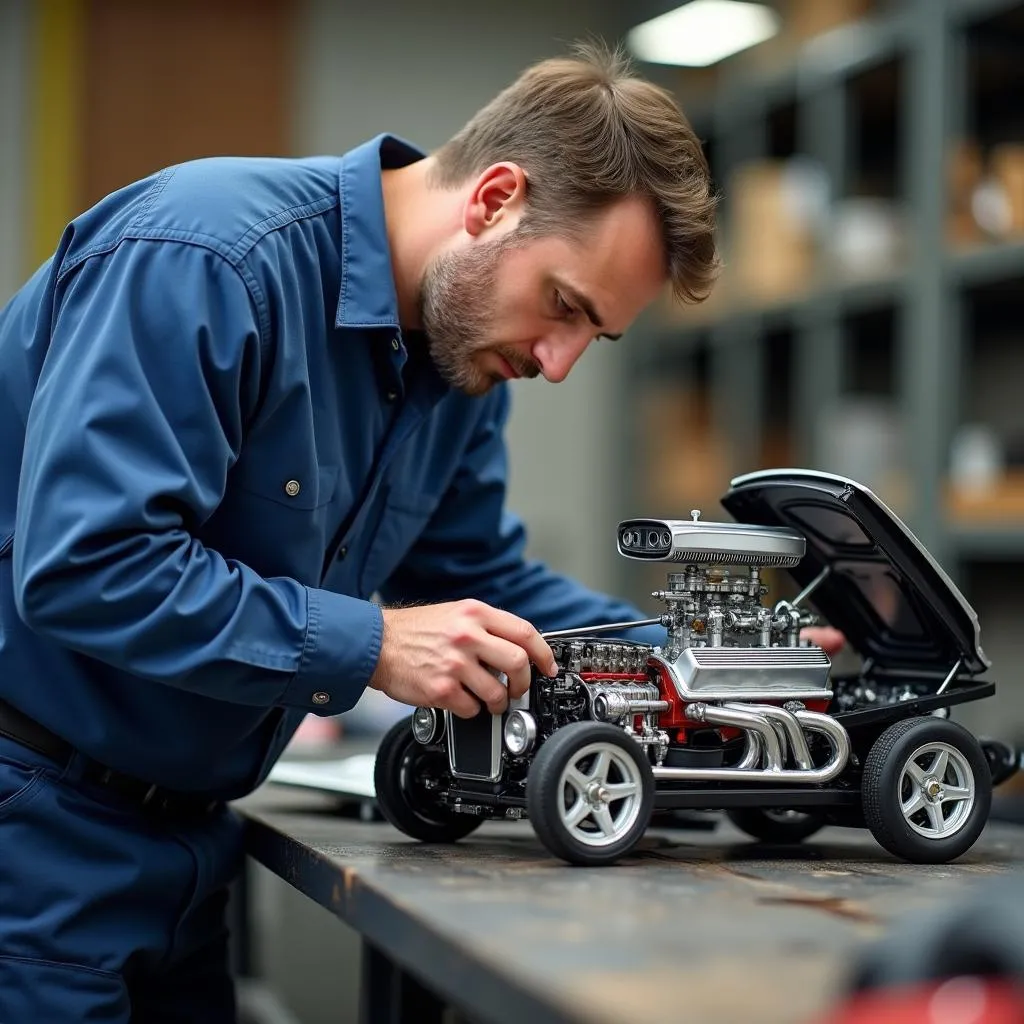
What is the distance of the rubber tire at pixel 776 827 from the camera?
1.40 metres

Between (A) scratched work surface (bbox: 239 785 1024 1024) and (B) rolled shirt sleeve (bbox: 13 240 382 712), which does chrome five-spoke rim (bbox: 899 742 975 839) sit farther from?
(B) rolled shirt sleeve (bbox: 13 240 382 712)

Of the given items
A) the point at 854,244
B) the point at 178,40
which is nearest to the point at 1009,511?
the point at 854,244

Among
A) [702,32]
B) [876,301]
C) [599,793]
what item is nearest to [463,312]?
[599,793]

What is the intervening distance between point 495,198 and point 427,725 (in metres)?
0.56

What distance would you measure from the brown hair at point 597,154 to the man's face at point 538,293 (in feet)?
0.07

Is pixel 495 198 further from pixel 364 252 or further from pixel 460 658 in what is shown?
pixel 460 658

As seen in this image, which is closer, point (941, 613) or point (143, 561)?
point (143, 561)

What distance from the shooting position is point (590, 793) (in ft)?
3.65

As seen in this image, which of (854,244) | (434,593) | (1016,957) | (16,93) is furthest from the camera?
(16,93)

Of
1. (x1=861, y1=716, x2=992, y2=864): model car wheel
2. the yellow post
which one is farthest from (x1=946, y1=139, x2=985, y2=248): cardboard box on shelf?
the yellow post

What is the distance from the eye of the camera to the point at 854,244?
13.4 feet

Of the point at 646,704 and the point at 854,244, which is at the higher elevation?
the point at 854,244

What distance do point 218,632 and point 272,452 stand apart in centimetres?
25

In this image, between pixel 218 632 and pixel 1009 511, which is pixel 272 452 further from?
pixel 1009 511
